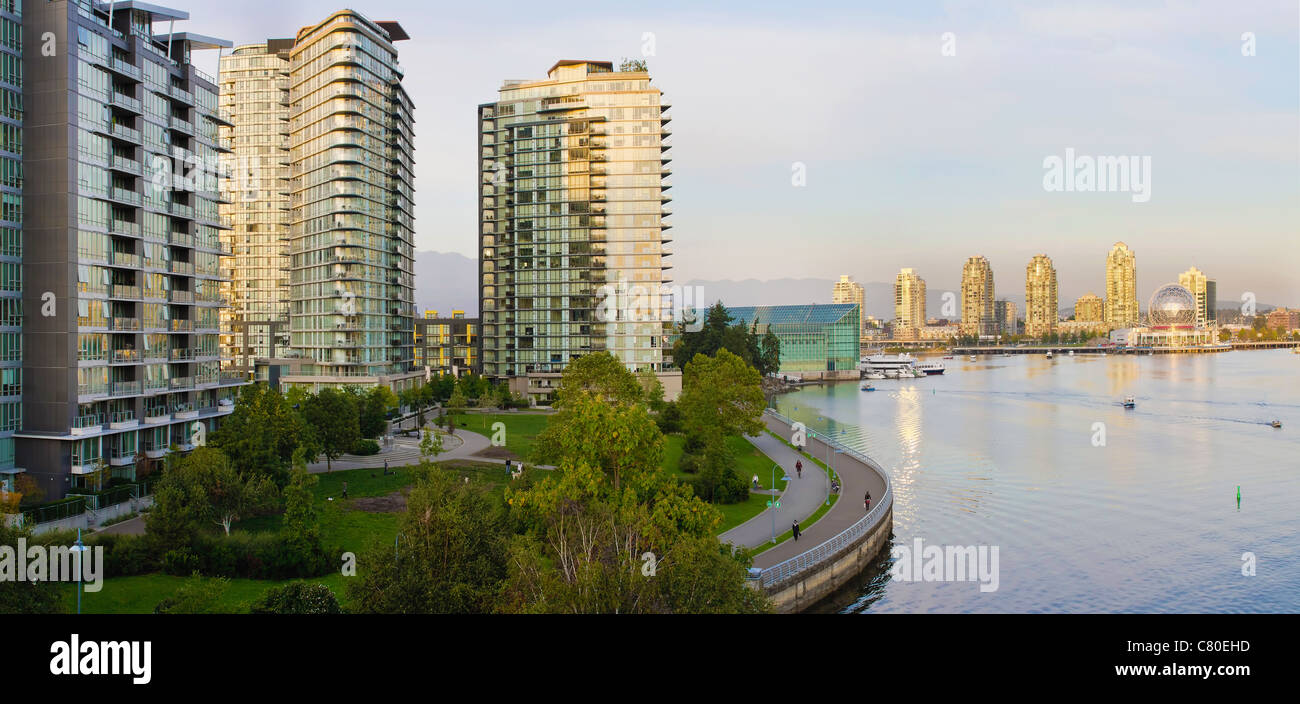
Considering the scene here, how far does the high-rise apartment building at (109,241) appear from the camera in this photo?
1328 inches

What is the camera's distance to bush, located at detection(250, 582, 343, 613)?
51.0 feet

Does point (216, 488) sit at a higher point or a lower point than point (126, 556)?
higher

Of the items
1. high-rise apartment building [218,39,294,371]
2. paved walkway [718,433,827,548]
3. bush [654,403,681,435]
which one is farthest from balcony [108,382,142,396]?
high-rise apartment building [218,39,294,371]

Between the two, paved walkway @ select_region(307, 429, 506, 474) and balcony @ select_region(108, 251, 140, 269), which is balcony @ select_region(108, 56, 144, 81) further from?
paved walkway @ select_region(307, 429, 506, 474)

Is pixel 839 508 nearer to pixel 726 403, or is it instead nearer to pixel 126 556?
pixel 726 403

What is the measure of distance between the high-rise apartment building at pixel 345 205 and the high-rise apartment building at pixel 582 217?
1266cm

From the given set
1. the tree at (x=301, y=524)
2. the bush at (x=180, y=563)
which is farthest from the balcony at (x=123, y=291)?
the bush at (x=180, y=563)

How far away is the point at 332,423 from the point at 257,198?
6306 centimetres

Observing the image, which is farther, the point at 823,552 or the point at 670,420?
the point at 670,420

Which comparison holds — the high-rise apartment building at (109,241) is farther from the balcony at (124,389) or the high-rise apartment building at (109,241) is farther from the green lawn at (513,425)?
the green lawn at (513,425)

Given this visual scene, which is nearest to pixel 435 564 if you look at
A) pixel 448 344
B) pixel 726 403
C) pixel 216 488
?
pixel 216 488

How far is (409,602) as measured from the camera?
15.5 meters

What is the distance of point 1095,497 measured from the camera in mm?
41844

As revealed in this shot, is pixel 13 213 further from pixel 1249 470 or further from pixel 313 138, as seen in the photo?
pixel 1249 470
